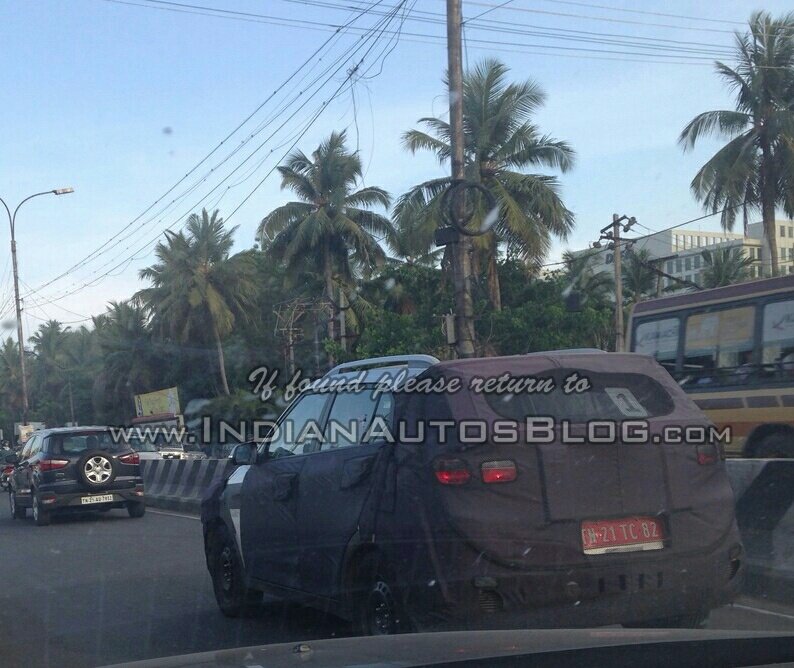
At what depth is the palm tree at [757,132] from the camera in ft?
104

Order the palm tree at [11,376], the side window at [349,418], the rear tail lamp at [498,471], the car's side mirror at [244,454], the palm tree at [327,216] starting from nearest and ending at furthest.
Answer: the rear tail lamp at [498,471] → the side window at [349,418] → the car's side mirror at [244,454] → the palm tree at [327,216] → the palm tree at [11,376]

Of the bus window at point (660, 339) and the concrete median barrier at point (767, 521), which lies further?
the bus window at point (660, 339)

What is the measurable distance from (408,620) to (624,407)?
164cm

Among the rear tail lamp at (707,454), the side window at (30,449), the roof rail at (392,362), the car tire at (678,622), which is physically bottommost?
the car tire at (678,622)

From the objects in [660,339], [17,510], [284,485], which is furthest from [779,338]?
[17,510]

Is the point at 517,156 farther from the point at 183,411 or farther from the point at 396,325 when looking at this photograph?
the point at 183,411

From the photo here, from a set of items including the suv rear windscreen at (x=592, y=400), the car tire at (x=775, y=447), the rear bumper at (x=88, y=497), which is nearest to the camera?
the suv rear windscreen at (x=592, y=400)

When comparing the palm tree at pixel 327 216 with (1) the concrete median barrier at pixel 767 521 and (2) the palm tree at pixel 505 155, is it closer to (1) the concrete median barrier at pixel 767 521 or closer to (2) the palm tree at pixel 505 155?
(2) the palm tree at pixel 505 155

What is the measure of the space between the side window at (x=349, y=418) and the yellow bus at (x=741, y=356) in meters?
8.61

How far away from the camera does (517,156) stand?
33812 mm

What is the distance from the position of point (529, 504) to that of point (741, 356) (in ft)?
33.3

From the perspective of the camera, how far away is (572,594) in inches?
196

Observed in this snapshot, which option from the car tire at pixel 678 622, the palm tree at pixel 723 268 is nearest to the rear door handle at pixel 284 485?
the car tire at pixel 678 622

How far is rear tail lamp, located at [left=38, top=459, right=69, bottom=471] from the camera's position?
16.8 meters
